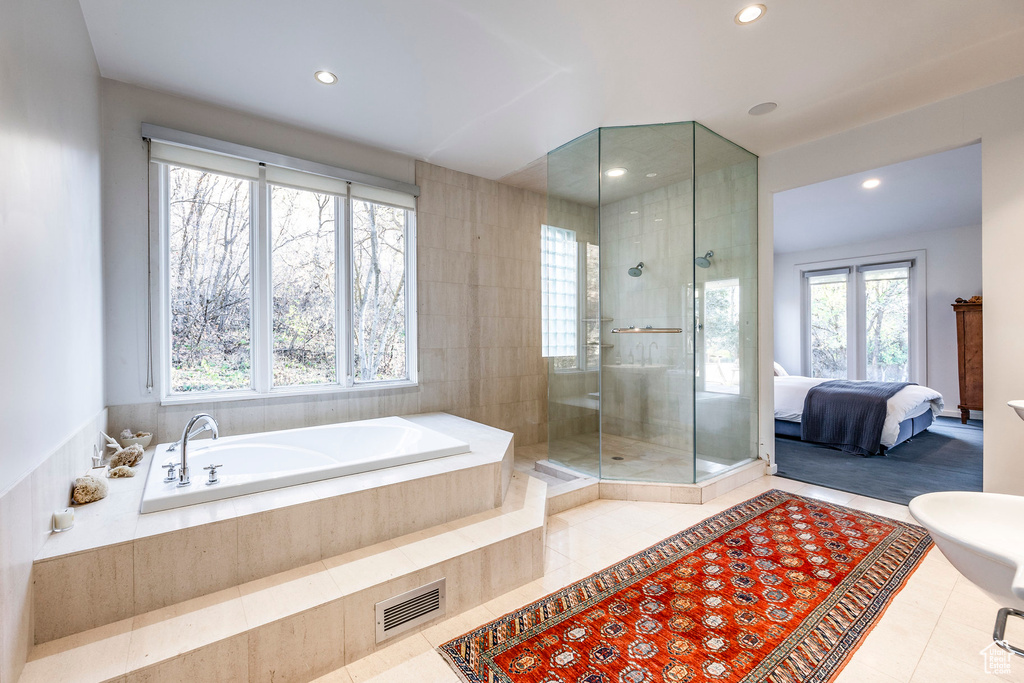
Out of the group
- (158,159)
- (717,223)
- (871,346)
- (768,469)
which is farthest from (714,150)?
(871,346)

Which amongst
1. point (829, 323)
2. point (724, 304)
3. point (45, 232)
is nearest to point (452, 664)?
point (45, 232)

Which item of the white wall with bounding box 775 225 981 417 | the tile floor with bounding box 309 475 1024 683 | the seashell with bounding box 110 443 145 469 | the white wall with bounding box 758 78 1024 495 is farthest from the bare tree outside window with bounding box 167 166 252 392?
the white wall with bounding box 775 225 981 417

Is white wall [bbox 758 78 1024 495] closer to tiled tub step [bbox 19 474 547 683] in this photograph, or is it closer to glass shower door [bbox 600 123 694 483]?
glass shower door [bbox 600 123 694 483]

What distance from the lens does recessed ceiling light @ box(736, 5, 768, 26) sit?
197 cm

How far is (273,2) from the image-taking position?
1.93 m

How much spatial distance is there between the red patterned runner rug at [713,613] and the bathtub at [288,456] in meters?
0.89

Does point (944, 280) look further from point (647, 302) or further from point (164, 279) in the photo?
point (164, 279)

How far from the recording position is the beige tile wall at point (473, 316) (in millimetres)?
3615

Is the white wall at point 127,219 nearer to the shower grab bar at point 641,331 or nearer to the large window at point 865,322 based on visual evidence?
the shower grab bar at point 641,331

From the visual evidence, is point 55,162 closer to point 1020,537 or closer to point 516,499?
point 516,499

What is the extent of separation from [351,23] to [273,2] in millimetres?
321

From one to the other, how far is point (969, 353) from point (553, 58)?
6.30m

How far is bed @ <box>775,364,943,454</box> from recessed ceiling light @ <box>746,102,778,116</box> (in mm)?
3088

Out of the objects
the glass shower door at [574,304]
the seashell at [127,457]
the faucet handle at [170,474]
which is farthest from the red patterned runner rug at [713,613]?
the seashell at [127,457]
